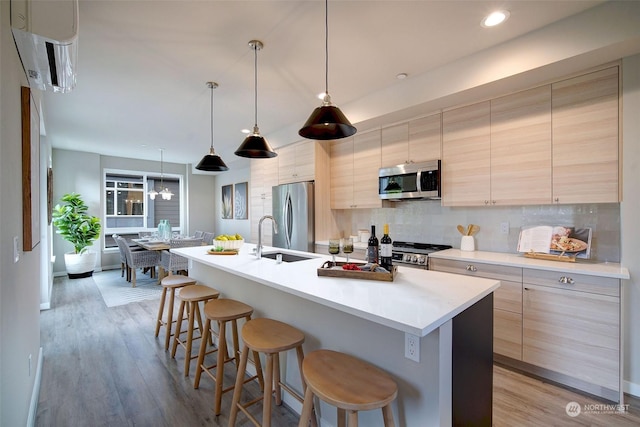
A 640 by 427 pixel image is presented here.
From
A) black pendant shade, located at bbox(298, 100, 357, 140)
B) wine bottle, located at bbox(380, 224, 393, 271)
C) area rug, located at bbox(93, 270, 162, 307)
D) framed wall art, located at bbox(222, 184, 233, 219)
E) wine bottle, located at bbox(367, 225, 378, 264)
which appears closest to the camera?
black pendant shade, located at bbox(298, 100, 357, 140)

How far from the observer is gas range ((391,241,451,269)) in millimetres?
2947

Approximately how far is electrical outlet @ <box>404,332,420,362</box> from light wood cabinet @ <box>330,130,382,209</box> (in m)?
2.58

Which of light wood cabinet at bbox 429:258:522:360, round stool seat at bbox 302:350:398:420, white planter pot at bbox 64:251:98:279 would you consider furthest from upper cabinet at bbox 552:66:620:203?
white planter pot at bbox 64:251:98:279

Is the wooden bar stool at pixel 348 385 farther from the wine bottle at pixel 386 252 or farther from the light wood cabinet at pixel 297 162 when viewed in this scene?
the light wood cabinet at pixel 297 162

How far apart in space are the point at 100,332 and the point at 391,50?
13.8 ft

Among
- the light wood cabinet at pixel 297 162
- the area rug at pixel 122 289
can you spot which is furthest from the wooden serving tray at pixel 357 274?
the area rug at pixel 122 289

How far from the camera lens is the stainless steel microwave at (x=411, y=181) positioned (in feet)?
10.4

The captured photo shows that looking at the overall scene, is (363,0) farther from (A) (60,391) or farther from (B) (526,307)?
(A) (60,391)

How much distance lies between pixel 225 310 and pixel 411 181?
7.81 ft

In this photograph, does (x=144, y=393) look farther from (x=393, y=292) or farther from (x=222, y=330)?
(x=393, y=292)

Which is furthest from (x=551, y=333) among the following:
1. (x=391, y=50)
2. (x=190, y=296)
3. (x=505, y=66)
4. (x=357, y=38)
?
(x=190, y=296)

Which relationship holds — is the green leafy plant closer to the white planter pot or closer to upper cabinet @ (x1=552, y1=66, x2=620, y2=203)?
the white planter pot

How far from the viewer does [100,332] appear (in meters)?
3.29

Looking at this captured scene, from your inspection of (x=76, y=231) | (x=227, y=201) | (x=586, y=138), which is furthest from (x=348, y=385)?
(x=227, y=201)
